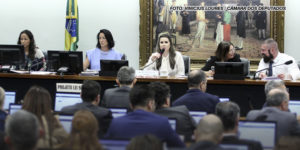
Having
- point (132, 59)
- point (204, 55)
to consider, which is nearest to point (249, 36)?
point (204, 55)

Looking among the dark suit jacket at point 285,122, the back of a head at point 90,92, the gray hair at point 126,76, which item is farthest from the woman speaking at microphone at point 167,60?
the dark suit jacket at point 285,122

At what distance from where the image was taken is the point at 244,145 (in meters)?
3.11

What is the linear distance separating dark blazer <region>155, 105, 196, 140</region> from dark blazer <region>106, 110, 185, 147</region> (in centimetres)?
58

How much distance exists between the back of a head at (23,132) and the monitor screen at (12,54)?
183 inches

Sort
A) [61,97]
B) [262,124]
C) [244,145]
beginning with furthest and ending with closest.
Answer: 1. [61,97]
2. [262,124]
3. [244,145]

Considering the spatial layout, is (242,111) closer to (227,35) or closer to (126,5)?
(227,35)

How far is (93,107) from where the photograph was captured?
473 centimetres

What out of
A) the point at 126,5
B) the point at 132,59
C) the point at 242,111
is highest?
the point at 126,5

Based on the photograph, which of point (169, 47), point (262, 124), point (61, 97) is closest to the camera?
point (262, 124)

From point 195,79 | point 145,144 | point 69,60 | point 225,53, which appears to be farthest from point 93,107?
point 225,53

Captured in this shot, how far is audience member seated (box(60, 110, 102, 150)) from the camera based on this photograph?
306 cm

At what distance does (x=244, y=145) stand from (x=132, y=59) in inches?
282

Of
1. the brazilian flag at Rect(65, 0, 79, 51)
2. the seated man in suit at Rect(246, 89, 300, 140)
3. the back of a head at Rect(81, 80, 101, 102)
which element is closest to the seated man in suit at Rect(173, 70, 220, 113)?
the seated man in suit at Rect(246, 89, 300, 140)

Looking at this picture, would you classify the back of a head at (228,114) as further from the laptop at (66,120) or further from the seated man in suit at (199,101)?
the seated man in suit at (199,101)
